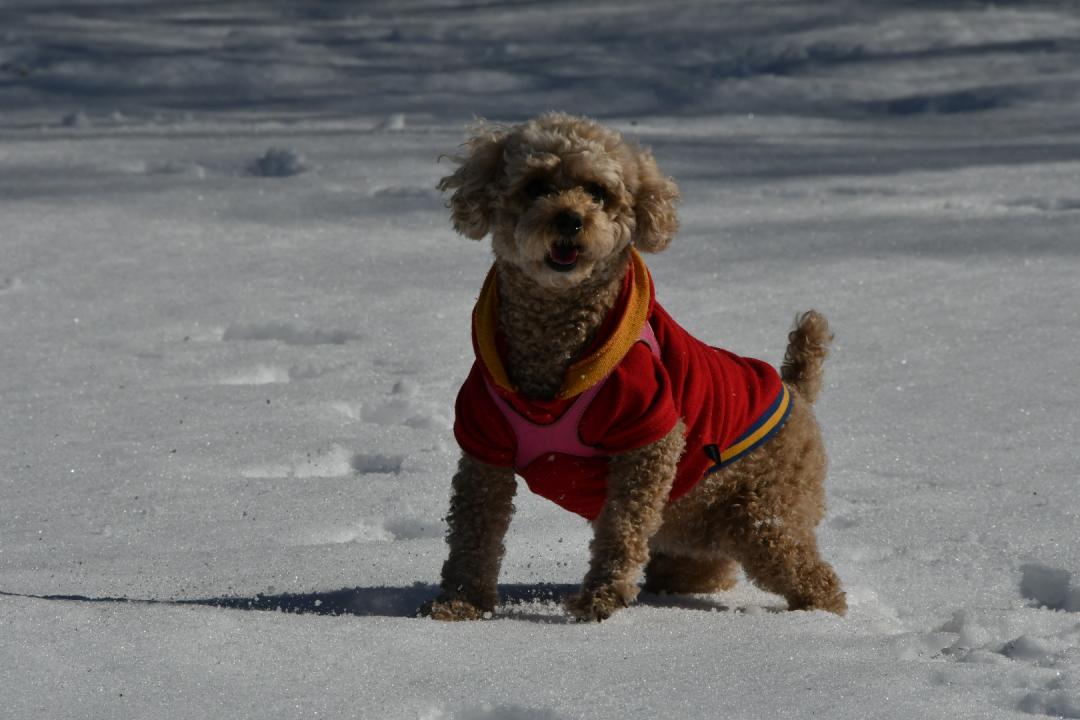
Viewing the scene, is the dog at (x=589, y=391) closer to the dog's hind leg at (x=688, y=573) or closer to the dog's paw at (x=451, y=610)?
the dog's paw at (x=451, y=610)

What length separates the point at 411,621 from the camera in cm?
307

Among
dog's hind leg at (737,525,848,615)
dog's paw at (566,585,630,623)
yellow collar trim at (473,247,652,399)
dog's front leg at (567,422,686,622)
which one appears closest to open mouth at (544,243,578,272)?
yellow collar trim at (473,247,652,399)

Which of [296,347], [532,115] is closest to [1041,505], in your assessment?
[296,347]

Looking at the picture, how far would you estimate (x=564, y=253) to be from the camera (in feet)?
10.4

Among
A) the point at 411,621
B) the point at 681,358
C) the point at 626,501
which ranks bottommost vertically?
the point at 411,621

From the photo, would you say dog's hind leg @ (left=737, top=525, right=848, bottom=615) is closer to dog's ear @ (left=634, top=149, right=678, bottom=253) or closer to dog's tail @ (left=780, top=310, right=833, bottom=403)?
dog's tail @ (left=780, top=310, right=833, bottom=403)

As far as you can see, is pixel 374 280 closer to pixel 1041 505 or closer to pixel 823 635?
pixel 1041 505

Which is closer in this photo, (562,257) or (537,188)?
(562,257)

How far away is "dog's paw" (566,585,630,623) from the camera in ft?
10.7

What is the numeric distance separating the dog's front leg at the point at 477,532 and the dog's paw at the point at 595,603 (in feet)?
0.62

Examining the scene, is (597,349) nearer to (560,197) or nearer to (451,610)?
(560,197)

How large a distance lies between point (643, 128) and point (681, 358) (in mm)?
6409

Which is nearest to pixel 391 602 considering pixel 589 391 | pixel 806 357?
pixel 589 391

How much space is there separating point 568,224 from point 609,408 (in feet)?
1.29
